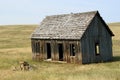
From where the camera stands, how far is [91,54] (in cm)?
3216

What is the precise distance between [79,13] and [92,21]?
266 cm

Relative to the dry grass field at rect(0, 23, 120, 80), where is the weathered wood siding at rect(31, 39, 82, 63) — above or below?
above

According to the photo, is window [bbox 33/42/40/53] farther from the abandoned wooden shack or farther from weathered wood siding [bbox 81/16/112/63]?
weathered wood siding [bbox 81/16/112/63]

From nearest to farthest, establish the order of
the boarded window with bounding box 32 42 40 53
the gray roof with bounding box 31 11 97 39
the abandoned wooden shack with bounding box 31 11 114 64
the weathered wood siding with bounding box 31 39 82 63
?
the weathered wood siding with bounding box 31 39 82 63 → the abandoned wooden shack with bounding box 31 11 114 64 → the gray roof with bounding box 31 11 97 39 → the boarded window with bounding box 32 42 40 53

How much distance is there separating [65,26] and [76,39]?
3381 millimetres

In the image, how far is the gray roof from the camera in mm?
32062

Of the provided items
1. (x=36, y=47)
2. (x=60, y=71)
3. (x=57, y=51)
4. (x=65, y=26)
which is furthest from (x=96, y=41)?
(x=60, y=71)

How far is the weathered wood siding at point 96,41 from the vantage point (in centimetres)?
3162

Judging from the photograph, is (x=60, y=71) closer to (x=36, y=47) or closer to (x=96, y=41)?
(x=96, y=41)

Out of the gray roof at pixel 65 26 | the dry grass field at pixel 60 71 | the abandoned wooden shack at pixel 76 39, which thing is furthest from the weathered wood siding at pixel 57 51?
the dry grass field at pixel 60 71

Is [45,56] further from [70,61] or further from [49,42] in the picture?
[70,61]

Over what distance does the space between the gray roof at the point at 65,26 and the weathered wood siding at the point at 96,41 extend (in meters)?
0.63

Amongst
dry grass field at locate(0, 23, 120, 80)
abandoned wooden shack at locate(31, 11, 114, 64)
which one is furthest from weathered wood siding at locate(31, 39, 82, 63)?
dry grass field at locate(0, 23, 120, 80)

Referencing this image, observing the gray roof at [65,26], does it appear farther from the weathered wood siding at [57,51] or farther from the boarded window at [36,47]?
the boarded window at [36,47]
